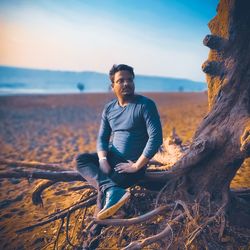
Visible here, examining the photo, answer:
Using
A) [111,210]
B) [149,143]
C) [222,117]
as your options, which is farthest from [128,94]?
[111,210]

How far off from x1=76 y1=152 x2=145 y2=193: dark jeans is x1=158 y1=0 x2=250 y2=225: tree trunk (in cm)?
43

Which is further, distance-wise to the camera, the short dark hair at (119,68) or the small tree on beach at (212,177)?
the short dark hair at (119,68)

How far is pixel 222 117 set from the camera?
8.30ft

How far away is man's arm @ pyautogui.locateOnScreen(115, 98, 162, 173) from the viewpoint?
7.59 ft

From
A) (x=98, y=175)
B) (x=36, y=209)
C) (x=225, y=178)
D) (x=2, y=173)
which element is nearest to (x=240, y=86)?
(x=225, y=178)

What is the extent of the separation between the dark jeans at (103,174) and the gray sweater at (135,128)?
0.13 meters

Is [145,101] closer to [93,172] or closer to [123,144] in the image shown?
[123,144]

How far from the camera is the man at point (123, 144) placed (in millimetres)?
2324

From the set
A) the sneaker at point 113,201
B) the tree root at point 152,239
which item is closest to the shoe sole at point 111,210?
the sneaker at point 113,201

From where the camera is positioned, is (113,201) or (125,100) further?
(125,100)

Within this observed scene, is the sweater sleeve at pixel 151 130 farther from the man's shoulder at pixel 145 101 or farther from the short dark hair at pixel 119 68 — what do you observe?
the short dark hair at pixel 119 68

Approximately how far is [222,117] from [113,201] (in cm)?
140

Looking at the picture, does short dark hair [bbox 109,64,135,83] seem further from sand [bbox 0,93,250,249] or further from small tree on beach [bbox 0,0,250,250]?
sand [bbox 0,93,250,249]

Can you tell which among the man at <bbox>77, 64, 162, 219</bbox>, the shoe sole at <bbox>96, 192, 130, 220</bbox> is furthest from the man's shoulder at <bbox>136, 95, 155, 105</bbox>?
the shoe sole at <bbox>96, 192, 130, 220</bbox>
